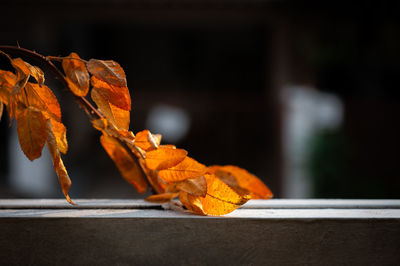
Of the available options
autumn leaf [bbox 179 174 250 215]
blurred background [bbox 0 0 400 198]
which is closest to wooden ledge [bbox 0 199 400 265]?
autumn leaf [bbox 179 174 250 215]

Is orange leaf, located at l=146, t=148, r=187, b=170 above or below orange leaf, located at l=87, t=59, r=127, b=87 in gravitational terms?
below

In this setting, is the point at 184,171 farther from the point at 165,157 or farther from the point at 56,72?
the point at 56,72

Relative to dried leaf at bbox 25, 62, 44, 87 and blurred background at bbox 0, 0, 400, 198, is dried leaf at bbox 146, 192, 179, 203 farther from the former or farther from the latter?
blurred background at bbox 0, 0, 400, 198

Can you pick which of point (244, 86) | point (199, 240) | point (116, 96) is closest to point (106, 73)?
point (116, 96)

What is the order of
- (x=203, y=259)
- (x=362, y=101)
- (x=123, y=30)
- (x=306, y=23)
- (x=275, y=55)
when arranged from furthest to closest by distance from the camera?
1. (x=123, y=30)
2. (x=275, y=55)
3. (x=306, y=23)
4. (x=362, y=101)
5. (x=203, y=259)

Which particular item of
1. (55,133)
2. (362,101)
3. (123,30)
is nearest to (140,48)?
(123,30)

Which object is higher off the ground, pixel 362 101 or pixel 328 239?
pixel 328 239

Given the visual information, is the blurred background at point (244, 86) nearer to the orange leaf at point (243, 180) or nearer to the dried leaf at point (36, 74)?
the orange leaf at point (243, 180)

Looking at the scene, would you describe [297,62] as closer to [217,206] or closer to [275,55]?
[275,55]
